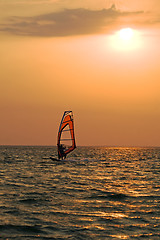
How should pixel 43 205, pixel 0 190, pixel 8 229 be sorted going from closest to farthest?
1. pixel 8 229
2. pixel 43 205
3. pixel 0 190

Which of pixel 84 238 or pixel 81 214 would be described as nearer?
pixel 84 238

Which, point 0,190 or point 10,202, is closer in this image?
point 10,202

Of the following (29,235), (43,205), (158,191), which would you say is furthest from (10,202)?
(158,191)

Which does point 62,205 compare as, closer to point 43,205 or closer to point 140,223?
point 43,205

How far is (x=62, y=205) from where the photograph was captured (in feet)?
75.5

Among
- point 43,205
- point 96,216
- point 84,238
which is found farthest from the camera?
point 43,205

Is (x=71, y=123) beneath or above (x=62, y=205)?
above

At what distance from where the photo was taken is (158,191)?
30.0 metres

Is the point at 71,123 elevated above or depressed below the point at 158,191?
above

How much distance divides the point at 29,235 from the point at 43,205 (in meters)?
6.57

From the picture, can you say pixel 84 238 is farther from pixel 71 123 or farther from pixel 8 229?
pixel 71 123

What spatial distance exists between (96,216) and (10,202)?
21.6 ft

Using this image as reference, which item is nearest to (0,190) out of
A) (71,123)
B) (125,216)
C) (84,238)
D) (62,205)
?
(62,205)

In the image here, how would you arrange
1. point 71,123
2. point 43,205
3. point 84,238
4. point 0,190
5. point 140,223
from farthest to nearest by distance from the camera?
point 71,123
point 0,190
point 43,205
point 140,223
point 84,238
